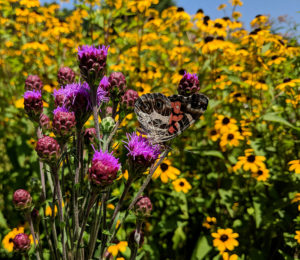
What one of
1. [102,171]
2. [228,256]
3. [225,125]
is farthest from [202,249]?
[102,171]

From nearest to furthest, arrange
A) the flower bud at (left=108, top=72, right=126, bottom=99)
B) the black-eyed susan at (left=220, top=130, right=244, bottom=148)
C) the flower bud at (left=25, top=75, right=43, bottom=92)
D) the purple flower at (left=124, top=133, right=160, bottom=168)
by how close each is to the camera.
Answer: the purple flower at (left=124, top=133, right=160, bottom=168), the flower bud at (left=108, top=72, right=126, bottom=99), the flower bud at (left=25, top=75, right=43, bottom=92), the black-eyed susan at (left=220, top=130, right=244, bottom=148)

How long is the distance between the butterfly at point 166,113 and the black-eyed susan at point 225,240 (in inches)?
52.9

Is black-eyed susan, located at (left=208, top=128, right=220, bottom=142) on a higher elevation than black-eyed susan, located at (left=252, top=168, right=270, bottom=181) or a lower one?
higher

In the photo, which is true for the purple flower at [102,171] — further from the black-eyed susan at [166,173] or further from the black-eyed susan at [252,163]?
the black-eyed susan at [252,163]

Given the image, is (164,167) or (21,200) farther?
(164,167)

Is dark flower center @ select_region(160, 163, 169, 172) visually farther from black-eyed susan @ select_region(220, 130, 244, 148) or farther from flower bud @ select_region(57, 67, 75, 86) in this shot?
flower bud @ select_region(57, 67, 75, 86)

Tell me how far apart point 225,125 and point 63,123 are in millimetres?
2041

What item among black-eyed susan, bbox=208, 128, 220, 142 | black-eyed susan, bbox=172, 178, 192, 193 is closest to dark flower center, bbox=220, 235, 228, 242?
black-eyed susan, bbox=172, 178, 192, 193

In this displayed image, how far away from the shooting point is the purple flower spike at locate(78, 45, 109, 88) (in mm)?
1259

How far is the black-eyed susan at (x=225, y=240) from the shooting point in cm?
237

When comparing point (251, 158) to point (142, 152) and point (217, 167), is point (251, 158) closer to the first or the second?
point (217, 167)

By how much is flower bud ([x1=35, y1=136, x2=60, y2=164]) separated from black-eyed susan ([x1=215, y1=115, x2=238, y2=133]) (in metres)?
1.96

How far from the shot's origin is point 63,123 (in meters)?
1.31

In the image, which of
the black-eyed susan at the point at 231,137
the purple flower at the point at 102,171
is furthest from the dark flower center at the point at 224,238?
the purple flower at the point at 102,171
